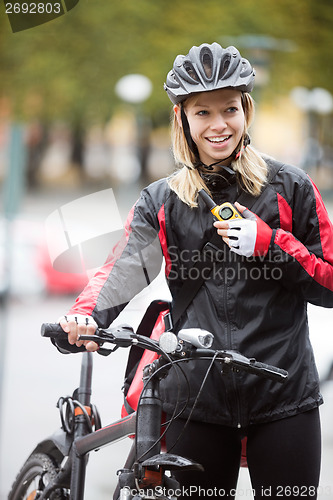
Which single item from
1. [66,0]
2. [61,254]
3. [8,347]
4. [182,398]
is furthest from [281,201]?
[8,347]

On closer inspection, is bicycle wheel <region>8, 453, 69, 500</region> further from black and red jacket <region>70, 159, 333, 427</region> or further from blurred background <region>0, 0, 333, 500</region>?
blurred background <region>0, 0, 333, 500</region>

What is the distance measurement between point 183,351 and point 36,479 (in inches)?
51.7

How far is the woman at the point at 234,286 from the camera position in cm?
229

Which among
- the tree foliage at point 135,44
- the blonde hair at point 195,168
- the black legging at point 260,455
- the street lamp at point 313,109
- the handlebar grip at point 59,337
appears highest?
the tree foliage at point 135,44

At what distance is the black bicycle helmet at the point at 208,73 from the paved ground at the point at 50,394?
74 centimetres

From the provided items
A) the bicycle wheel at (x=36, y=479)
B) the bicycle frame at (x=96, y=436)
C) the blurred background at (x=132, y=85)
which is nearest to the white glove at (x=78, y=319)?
the bicycle frame at (x=96, y=436)

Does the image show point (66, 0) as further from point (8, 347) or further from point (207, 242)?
point (8, 347)

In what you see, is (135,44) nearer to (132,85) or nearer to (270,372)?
(132,85)

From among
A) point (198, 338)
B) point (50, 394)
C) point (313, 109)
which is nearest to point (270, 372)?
point (198, 338)

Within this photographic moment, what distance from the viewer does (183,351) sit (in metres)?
2.10

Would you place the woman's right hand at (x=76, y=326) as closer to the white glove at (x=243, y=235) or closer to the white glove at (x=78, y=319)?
the white glove at (x=78, y=319)

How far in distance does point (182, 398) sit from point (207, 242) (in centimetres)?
44

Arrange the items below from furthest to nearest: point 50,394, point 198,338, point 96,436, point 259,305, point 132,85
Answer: point 132,85, point 50,394, point 96,436, point 259,305, point 198,338

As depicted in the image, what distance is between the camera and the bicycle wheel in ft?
9.75
